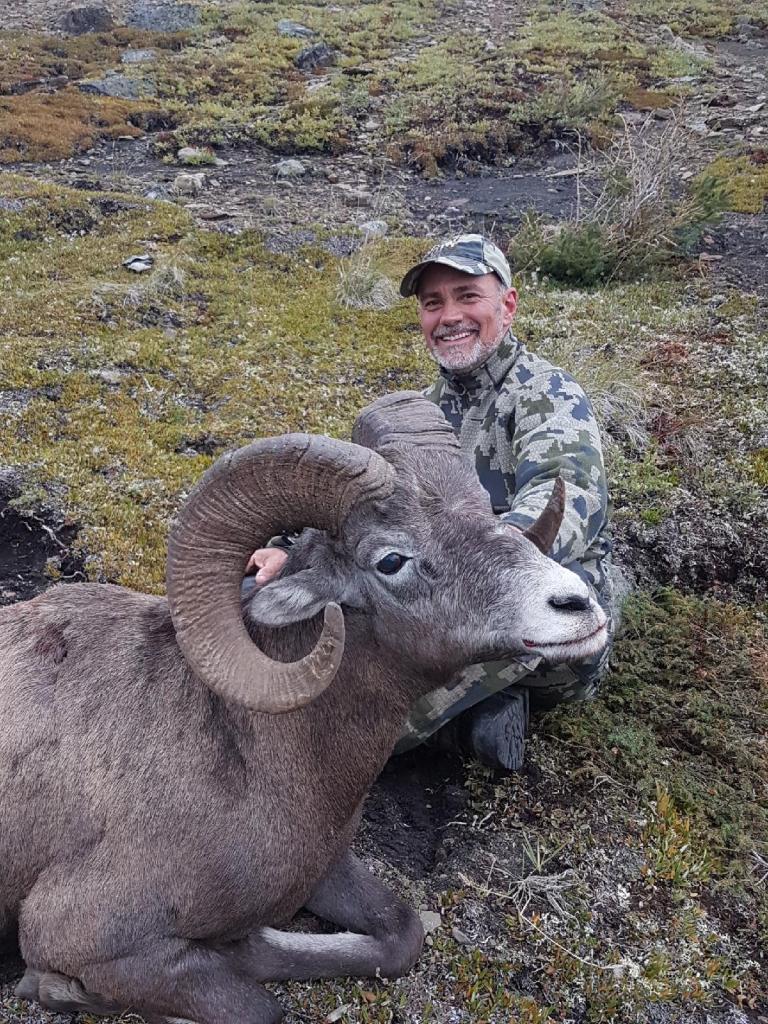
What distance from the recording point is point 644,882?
4727 millimetres

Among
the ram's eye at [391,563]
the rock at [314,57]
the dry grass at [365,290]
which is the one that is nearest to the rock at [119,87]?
the rock at [314,57]

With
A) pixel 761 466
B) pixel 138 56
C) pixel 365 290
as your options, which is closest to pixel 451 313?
pixel 761 466

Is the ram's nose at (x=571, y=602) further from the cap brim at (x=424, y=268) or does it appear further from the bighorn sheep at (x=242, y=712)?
the cap brim at (x=424, y=268)

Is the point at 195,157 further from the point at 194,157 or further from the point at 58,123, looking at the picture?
the point at 58,123

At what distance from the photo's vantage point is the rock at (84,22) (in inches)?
1415

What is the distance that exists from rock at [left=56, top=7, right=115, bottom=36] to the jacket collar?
128ft

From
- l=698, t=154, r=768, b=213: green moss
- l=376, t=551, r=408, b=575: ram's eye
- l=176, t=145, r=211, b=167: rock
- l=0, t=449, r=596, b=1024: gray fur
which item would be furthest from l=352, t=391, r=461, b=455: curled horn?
l=176, t=145, r=211, b=167: rock

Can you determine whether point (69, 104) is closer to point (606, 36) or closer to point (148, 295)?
point (148, 295)

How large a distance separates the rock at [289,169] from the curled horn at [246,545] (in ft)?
64.6

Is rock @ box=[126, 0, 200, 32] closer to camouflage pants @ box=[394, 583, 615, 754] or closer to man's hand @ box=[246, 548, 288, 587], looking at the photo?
man's hand @ box=[246, 548, 288, 587]

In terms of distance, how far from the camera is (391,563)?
363 centimetres

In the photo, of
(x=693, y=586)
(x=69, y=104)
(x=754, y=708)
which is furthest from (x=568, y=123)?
(x=754, y=708)

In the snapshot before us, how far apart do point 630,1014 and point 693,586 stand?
433 centimetres

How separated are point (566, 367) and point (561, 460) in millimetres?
6268
